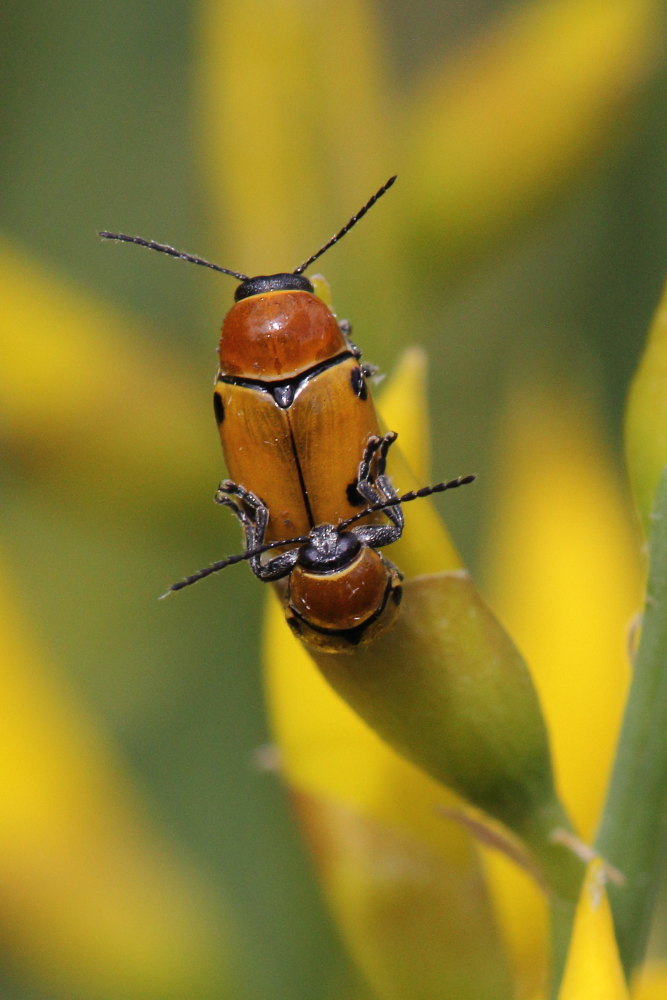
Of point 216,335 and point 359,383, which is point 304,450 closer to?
point 359,383

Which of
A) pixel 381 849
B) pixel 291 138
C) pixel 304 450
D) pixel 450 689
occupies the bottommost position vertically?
pixel 381 849

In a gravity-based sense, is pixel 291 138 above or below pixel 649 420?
above

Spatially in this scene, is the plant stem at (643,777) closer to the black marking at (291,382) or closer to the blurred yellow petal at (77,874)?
the black marking at (291,382)

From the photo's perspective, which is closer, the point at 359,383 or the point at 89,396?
the point at 359,383

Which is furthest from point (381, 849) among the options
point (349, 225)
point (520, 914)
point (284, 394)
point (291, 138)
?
point (291, 138)

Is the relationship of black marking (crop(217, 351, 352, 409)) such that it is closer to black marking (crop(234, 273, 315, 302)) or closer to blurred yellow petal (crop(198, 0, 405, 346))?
black marking (crop(234, 273, 315, 302))

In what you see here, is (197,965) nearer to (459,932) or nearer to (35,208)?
(459,932)

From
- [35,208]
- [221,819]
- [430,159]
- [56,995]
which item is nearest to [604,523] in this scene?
[430,159]
